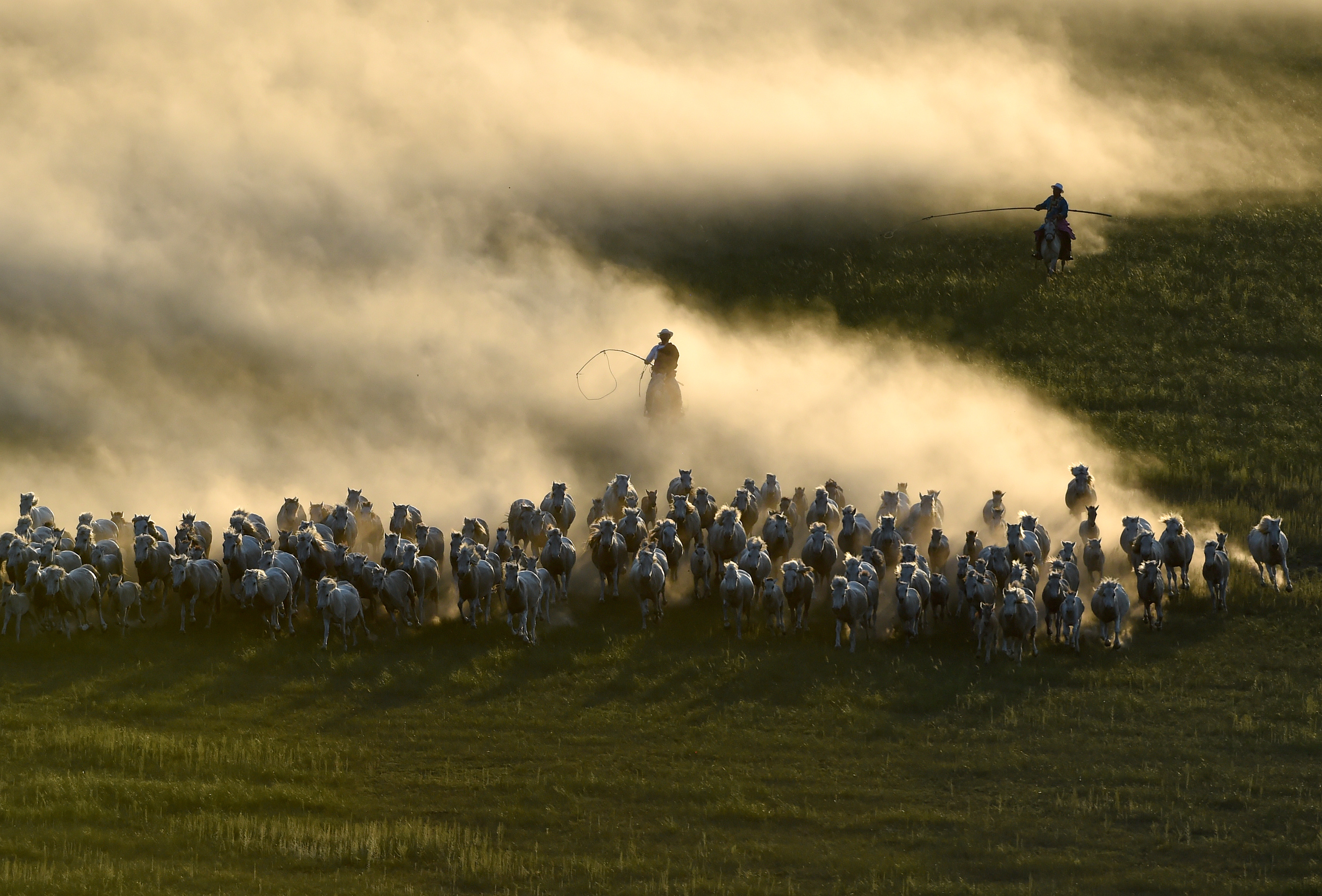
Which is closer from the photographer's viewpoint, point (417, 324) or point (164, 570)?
point (164, 570)

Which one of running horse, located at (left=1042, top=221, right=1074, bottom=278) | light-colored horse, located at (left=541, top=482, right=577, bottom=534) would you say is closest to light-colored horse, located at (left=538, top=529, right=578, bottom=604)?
light-colored horse, located at (left=541, top=482, right=577, bottom=534)

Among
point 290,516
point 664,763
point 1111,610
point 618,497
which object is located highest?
point 618,497

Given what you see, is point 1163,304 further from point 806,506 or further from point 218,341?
point 218,341

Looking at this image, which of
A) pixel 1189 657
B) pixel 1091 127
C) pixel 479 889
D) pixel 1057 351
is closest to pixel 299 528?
pixel 479 889

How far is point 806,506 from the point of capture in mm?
38562

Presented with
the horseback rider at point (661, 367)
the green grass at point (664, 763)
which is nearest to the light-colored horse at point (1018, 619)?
the green grass at point (664, 763)

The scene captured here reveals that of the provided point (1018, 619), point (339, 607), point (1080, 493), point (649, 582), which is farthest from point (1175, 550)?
point (339, 607)

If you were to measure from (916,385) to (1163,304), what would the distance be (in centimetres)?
1733

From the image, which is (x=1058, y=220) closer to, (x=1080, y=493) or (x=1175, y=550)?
(x=1080, y=493)

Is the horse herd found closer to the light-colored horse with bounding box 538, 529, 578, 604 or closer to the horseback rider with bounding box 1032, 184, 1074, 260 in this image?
the light-colored horse with bounding box 538, 529, 578, 604

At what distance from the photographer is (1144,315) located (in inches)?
2532

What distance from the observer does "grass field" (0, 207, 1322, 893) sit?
20.2m

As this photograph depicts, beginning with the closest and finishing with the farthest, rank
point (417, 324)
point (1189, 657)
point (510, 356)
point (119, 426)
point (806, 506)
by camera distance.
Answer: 1. point (1189, 657)
2. point (806, 506)
3. point (119, 426)
4. point (510, 356)
5. point (417, 324)

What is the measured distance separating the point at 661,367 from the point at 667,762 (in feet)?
76.8
